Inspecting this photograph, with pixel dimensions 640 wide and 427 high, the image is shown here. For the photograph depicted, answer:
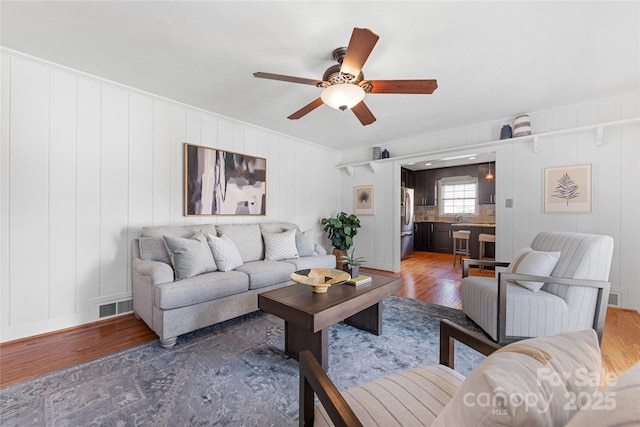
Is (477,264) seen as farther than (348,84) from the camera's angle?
Yes

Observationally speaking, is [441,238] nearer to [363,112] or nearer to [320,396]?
[363,112]

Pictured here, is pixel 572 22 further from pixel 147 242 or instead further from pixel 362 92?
pixel 147 242

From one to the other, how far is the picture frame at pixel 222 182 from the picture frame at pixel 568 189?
13.3ft

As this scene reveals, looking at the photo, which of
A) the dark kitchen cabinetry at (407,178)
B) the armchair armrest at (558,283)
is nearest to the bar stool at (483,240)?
the dark kitchen cabinetry at (407,178)

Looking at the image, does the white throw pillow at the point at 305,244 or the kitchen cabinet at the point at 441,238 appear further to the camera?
the kitchen cabinet at the point at 441,238

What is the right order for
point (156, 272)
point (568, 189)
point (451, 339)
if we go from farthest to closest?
point (568, 189) < point (156, 272) < point (451, 339)

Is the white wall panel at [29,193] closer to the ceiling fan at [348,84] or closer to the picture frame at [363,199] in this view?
the ceiling fan at [348,84]

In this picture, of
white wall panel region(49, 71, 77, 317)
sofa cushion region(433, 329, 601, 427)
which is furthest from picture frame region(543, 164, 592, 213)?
white wall panel region(49, 71, 77, 317)

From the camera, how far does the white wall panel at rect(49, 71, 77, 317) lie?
249 centimetres

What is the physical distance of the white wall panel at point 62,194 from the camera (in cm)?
249

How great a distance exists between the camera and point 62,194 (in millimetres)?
2537

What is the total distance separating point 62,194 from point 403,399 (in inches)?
131

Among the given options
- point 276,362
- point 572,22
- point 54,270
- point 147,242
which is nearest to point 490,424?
point 276,362

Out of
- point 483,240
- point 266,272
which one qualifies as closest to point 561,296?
point 266,272
